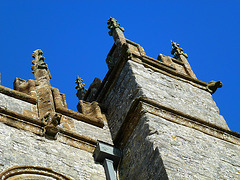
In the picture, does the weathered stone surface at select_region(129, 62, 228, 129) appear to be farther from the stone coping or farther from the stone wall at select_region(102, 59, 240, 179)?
the stone coping

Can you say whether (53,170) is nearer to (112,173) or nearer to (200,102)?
(112,173)

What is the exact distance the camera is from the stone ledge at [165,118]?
10602 mm

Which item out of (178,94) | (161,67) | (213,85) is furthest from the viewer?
(213,85)

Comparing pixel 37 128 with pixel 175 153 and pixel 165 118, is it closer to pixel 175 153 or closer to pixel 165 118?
pixel 165 118

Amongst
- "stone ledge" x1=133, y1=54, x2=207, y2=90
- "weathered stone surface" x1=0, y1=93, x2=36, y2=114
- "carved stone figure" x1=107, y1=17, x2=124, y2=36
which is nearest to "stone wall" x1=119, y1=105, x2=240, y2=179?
"weathered stone surface" x1=0, y1=93, x2=36, y2=114

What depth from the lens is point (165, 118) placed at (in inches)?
415

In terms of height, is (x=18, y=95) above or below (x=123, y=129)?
above

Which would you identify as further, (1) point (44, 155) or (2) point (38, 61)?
(2) point (38, 61)

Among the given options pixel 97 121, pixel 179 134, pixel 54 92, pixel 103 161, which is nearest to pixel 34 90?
pixel 54 92

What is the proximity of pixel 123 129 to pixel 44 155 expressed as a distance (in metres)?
2.03

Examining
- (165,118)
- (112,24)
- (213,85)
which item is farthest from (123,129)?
(112,24)

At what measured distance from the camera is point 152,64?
41.2ft

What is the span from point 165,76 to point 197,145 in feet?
9.11

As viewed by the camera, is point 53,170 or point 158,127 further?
point 158,127
